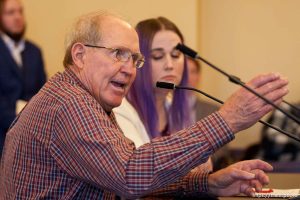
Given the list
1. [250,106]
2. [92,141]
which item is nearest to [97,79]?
[92,141]

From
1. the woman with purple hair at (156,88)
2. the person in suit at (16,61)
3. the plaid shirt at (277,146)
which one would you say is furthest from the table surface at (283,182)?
the person in suit at (16,61)

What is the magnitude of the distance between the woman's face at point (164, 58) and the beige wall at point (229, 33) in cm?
176

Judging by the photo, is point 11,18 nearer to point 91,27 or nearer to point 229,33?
point 229,33

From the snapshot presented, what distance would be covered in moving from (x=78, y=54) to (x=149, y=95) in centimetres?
75

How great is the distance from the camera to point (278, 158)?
4.20m

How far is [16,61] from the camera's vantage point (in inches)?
163

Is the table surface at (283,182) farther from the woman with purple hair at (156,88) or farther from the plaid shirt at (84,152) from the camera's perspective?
the woman with purple hair at (156,88)

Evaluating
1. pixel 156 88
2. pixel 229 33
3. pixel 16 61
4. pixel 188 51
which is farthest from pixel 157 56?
pixel 229 33

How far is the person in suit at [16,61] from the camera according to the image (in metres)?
4.00

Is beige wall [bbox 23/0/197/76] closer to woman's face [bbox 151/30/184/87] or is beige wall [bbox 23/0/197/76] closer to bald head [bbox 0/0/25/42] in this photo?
bald head [bbox 0/0/25/42]

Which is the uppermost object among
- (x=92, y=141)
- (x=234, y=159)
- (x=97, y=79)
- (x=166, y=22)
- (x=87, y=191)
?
(x=166, y=22)

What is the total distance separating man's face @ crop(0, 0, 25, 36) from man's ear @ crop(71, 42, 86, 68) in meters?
2.52

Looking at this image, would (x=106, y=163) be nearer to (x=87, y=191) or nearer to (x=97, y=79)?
(x=87, y=191)

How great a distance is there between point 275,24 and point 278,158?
2.97ft
